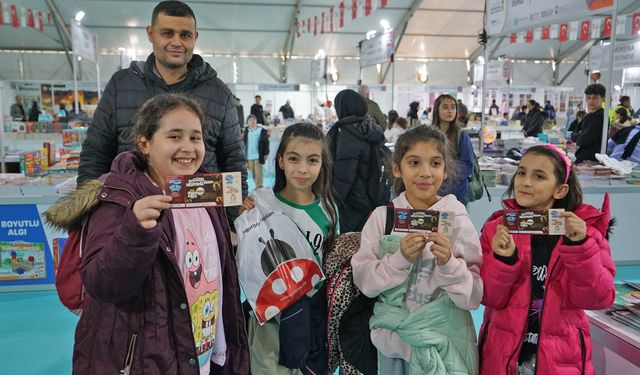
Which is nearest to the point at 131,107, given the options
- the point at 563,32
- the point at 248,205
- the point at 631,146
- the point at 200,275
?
the point at 248,205

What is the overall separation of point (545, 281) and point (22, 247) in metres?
4.00

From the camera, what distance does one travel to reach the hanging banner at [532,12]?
4.40 metres

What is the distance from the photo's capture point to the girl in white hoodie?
1741 millimetres

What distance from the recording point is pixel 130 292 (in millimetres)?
1383

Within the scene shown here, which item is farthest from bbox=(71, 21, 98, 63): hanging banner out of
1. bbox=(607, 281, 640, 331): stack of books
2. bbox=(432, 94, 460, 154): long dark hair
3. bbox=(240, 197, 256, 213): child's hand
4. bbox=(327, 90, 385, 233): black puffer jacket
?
bbox=(607, 281, 640, 331): stack of books

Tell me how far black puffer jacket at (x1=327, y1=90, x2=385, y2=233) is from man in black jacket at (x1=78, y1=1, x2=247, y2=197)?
1.84 m

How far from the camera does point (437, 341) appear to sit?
68.6 inches

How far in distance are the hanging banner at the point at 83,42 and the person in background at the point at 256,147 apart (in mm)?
2919

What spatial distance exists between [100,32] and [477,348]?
20857 millimetres

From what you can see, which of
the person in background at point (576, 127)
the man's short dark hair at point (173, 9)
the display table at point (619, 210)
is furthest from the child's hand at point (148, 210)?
the person in background at point (576, 127)

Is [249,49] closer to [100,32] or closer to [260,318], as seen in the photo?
[100,32]

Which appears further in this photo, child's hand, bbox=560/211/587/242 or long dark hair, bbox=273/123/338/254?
long dark hair, bbox=273/123/338/254

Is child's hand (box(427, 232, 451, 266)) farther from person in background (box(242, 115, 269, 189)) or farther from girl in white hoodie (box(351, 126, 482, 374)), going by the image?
person in background (box(242, 115, 269, 189))

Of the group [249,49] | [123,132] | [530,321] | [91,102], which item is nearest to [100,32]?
[91,102]
